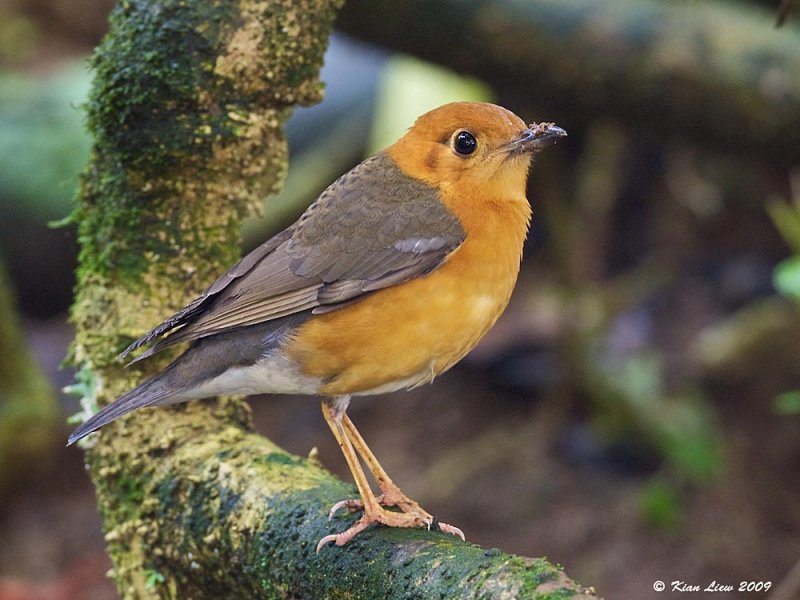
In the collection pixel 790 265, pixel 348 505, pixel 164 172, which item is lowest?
pixel 348 505

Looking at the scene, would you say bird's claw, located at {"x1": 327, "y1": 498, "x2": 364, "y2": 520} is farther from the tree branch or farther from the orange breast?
the tree branch

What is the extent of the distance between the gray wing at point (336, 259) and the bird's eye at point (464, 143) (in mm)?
179

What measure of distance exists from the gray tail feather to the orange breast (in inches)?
17.9

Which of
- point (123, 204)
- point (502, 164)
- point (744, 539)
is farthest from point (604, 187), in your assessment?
point (123, 204)

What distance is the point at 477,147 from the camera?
3.83m

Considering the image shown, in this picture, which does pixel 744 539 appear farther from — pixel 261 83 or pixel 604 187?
pixel 261 83

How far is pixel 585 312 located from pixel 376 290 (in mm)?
3411

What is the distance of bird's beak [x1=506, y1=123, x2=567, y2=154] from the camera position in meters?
3.73

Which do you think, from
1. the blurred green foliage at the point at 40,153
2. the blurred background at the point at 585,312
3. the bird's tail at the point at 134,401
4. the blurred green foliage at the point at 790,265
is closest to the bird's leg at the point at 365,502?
the bird's tail at the point at 134,401

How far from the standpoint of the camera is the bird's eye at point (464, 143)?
3.83 metres

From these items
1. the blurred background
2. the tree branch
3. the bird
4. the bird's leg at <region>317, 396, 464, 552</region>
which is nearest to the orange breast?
the bird

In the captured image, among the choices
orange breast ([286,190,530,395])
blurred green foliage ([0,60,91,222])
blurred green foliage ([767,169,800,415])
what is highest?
blurred green foliage ([767,169,800,415])

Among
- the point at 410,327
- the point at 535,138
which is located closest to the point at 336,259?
the point at 410,327

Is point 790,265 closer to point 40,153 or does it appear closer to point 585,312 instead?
point 585,312
